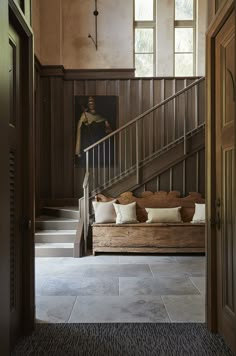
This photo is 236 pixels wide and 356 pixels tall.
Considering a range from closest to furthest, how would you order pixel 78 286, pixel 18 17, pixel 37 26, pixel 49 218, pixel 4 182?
pixel 4 182
pixel 18 17
pixel 78 286
pixel 49 218
pixel 37 26

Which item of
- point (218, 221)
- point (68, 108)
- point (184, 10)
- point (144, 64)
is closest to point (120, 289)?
point (218, 221)

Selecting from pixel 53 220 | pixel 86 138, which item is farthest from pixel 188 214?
pixel 86 138

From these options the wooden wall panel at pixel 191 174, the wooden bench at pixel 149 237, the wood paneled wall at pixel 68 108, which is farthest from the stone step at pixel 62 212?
the wooden wall panel at pixel 191 174

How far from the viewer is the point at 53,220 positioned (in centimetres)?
665

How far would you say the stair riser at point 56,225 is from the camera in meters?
6.46

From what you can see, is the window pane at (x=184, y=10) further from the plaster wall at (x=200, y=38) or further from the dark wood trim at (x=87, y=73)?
the dark wood trim at (x=87, y=73)

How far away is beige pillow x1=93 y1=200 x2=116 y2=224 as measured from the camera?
598 centimetres

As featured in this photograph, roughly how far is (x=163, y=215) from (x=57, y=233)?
5.89 ft

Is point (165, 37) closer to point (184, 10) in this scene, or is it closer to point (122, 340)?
point (184, 10)

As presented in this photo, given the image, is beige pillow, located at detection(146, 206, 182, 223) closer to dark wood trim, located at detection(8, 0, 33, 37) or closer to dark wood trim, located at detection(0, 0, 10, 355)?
dark wood trim, located at detection(8, 0, 33, 37)

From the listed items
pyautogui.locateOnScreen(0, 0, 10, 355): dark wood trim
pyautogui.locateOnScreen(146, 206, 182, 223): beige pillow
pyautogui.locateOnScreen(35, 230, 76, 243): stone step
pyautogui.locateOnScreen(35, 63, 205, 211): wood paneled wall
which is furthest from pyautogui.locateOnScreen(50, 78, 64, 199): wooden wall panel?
pyautogui.locateOnScreen(0, 0, 10, 355): dark wood trim

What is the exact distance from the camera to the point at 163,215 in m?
6.01

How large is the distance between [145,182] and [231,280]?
13.7ft

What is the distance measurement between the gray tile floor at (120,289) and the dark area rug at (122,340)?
16 cm
